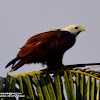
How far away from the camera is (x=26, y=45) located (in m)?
5.61

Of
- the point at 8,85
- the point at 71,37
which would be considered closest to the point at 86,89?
the point at 8,85

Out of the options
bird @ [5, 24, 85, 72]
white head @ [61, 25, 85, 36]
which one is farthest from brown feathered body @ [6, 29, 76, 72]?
white head @ [61, 25, 85, 36]

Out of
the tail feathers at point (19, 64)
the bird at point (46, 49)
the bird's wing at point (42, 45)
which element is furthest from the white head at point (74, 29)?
the tail feathers at point (19, 64)

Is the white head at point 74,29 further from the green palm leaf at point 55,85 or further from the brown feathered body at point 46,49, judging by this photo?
the green palm leaf at point 55,85

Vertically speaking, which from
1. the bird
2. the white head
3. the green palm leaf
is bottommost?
the green palm leaf

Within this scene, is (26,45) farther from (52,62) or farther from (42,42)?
(52,62)

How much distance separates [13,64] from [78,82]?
1.21 m

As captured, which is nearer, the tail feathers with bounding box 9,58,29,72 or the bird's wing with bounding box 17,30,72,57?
the tail feathers with bounding box 9,58,29,72

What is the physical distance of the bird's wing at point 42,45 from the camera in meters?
5.48

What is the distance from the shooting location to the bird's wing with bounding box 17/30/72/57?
18.0 feet

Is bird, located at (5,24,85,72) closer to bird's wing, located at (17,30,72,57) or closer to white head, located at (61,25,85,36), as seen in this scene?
bird's wing, located at (17,30,72,57)

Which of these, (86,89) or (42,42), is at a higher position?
(42,42)

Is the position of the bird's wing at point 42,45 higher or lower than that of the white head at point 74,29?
lower

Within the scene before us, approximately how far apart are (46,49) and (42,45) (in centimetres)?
11
